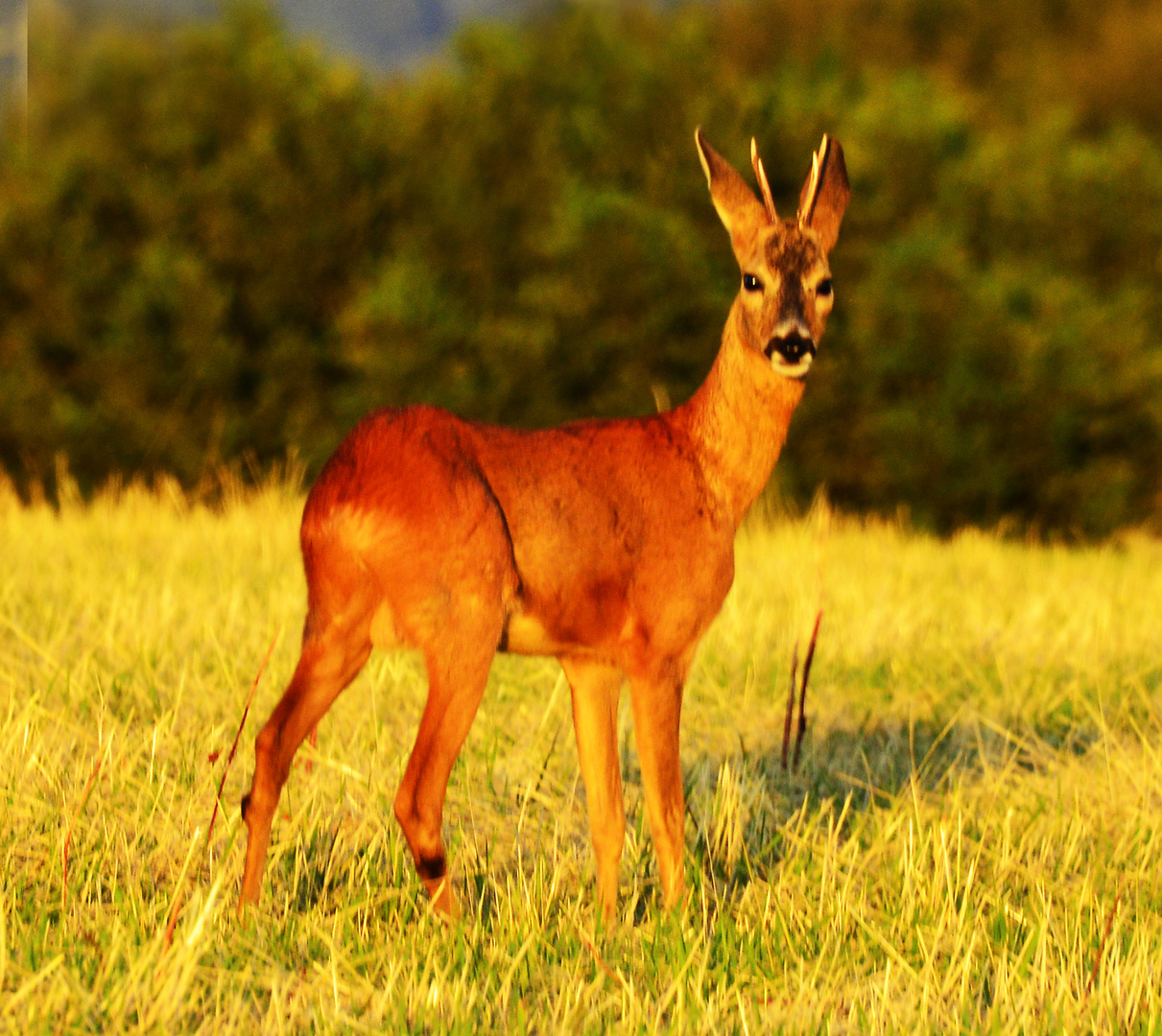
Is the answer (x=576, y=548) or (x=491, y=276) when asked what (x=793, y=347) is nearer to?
(x=576, y=548)

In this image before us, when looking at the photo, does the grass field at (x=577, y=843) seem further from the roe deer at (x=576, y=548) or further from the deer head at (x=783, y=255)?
the deer head at (x=783, y=255)

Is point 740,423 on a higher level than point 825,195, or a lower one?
lower

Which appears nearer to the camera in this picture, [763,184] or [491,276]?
[763,184]

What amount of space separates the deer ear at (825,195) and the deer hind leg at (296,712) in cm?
132

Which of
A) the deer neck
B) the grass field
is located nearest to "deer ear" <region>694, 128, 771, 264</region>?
the deer neck

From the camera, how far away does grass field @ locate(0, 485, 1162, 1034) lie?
3006mm

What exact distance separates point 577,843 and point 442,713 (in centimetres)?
110

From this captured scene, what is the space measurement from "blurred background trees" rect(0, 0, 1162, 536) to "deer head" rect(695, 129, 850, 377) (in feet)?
24.0

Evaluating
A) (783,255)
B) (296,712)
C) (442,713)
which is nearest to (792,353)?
(783,255)

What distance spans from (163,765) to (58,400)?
25.4 feet

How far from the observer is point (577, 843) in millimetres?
4027

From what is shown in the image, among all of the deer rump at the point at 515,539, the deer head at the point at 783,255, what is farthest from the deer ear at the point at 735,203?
the deer rump at the point at 515,539

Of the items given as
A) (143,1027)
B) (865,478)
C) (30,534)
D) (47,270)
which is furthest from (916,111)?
(143,1027)

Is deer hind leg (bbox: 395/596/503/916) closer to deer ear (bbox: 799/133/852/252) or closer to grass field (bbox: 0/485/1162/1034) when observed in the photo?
grass field (bbox: 0/485/1162/1034)
